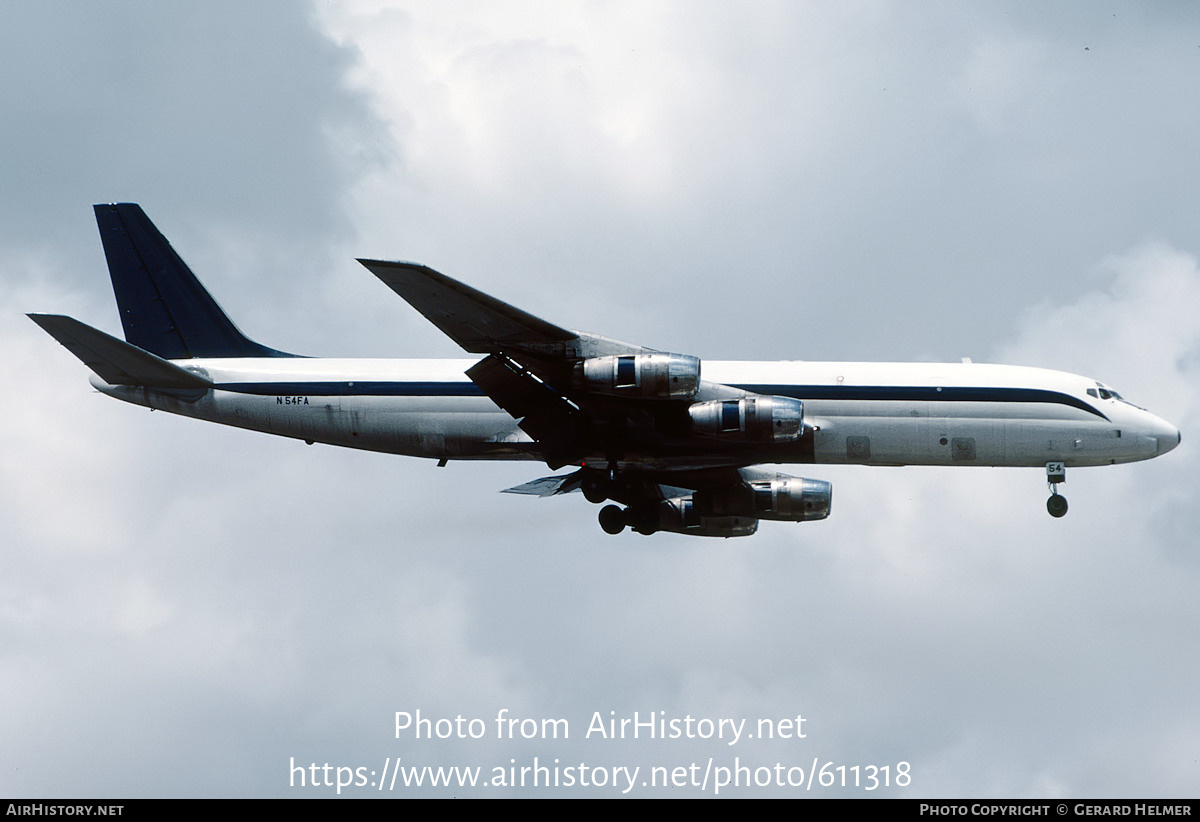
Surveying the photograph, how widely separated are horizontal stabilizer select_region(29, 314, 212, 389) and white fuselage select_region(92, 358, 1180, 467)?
156 cm

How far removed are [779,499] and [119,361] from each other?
22.4 m

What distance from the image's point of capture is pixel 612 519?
52.3 metres

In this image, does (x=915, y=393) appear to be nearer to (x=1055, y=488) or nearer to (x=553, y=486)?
(x=1055, y=488)

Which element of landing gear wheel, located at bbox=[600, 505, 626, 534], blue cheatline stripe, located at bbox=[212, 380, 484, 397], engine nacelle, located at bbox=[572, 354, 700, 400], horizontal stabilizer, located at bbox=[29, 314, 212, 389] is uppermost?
horizontal stabilizer, located at bbox=[29, 314, 212, 389]

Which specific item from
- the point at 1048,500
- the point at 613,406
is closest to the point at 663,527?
the point at 613,406

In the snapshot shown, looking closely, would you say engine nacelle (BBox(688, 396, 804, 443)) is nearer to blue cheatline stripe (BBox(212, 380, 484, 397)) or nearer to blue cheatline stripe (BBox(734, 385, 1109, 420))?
blue cheatline stripe (BBox(734, 385, 1109, 420))

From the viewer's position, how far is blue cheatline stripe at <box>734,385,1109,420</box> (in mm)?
50250

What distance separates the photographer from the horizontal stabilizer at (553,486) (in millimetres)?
53031

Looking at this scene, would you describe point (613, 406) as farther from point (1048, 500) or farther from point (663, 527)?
point (1048, 500)

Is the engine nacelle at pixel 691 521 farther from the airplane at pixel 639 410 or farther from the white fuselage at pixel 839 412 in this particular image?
the white fuselage at pixel 839 412

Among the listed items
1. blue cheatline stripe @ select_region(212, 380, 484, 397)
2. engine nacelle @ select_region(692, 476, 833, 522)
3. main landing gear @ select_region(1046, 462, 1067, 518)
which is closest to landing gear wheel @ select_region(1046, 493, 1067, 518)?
main landing gear @ select_region(1046, 462, 1067, 518)

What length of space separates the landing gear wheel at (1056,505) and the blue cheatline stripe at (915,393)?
9.59 ft
